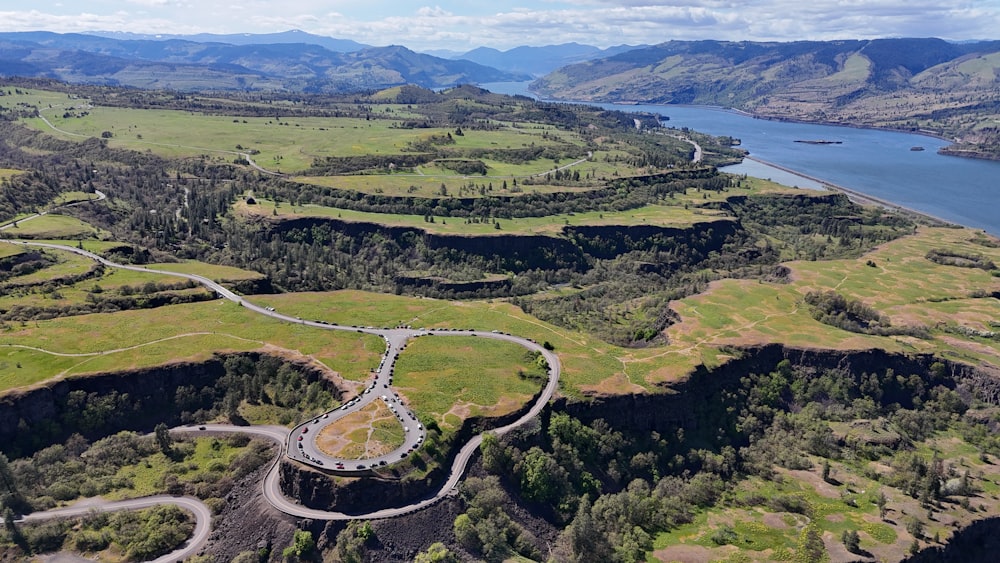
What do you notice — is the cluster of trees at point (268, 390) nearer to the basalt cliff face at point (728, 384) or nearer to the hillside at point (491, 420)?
the hillside at point (491, 420)

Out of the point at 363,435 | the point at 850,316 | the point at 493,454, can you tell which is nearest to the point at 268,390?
the point at 363,435

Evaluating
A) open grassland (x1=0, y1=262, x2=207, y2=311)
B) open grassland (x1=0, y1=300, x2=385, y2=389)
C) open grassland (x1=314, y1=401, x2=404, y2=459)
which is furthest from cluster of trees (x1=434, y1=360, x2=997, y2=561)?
open grassland (x1=0, y1=262, x2=207, y2=311)

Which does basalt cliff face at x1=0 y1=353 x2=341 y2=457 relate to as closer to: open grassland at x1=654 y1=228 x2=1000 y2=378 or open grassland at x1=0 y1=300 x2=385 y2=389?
open grassland at x1=0 y1=300 x2=385 y2=389

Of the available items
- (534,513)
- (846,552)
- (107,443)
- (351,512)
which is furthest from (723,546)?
(107,443)

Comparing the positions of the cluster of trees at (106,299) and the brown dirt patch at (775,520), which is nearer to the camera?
the brown dirt patch at (775,520)

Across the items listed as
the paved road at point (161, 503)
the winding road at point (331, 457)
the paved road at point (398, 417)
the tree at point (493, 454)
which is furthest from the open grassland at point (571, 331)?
the paved road at point (161, 503)

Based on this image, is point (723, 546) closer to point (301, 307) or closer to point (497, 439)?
point (497, 439)

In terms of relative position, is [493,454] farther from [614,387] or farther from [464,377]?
[614,387]
